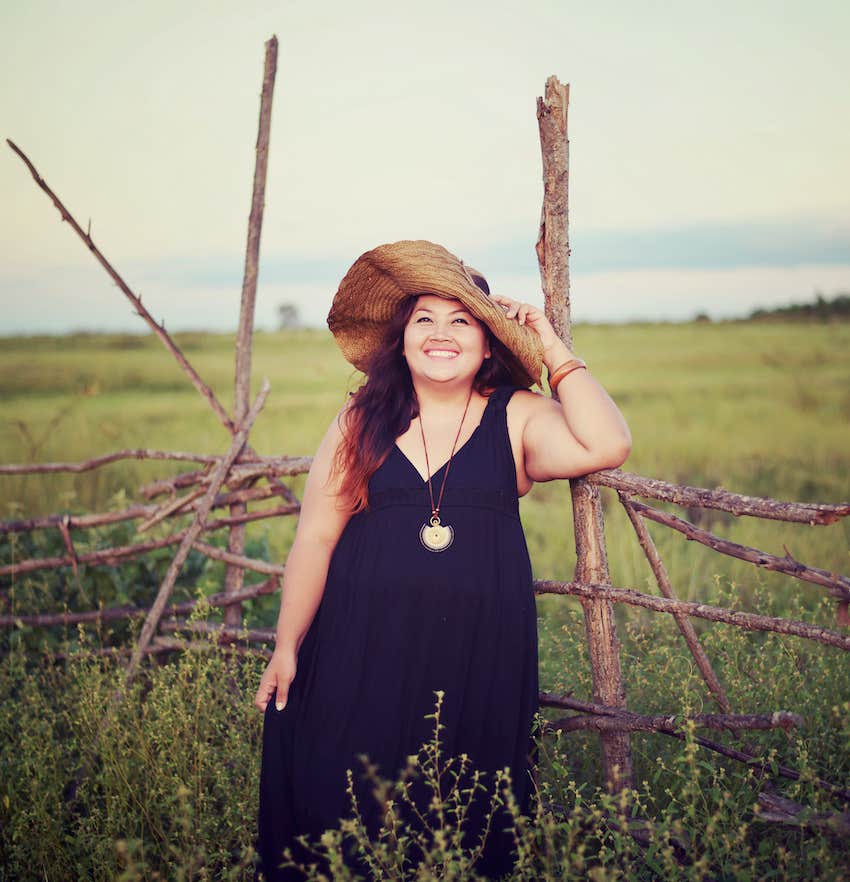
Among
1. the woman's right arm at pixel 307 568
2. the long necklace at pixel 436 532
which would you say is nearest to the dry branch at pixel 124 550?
the woman's right arm at pixel 307 568

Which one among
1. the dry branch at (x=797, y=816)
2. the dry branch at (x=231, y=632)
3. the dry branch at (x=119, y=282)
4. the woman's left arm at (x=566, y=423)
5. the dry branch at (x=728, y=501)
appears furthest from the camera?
the dry branch at (x=119, y=282)

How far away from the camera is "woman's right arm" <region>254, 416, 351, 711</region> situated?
8.56 feet

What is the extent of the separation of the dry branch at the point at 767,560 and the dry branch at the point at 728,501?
0.37 ft

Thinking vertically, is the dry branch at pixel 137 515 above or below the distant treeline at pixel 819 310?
below

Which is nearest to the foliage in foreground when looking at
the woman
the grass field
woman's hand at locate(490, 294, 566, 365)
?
the grass field

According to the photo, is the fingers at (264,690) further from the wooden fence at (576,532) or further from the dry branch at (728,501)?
the dry branch at (728,501)

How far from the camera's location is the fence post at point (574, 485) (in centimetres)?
281

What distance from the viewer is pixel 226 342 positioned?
65.6 ft

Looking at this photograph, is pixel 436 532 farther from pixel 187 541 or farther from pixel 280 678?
pixel 187 541

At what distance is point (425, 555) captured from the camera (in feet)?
8.06

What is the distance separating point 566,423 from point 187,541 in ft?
6.47

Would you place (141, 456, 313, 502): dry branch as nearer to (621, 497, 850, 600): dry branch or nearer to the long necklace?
the long necklace

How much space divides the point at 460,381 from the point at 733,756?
1360mm

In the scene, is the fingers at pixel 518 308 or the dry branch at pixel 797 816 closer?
the dry branch at pixel 797 816
